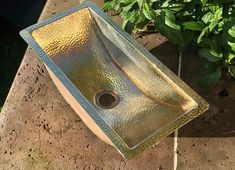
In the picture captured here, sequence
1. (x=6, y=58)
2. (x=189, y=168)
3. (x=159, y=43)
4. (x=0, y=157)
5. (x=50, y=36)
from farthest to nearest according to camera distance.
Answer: (x=6, y=58), (x=159, y=43), (x=50, y=36), (x=0, y=157), (x=189, y=168)

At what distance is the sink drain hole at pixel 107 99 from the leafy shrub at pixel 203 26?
442 millimetres

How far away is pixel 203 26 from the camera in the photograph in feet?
7.88

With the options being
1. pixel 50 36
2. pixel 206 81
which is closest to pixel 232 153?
pixel 206 81

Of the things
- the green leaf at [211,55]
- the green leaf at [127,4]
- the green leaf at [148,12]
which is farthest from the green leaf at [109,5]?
the green leaf at [211,55]

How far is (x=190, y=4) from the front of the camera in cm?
248

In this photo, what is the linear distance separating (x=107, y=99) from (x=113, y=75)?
0.53 feet

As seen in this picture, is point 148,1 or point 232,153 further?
point 148,1

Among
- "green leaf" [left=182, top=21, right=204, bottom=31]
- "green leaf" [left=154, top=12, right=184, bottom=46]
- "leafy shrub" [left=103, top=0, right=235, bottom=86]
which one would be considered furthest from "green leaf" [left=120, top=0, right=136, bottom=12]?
"green leaf" [left=182, top=21, right=204, bottom=31]

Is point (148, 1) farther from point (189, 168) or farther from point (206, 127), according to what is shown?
point (189, 168)

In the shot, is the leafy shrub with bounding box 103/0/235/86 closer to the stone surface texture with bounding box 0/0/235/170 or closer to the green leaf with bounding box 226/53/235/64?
the green leaf with bounding box 226/53/235/64

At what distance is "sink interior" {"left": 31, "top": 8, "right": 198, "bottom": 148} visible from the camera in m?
2.24

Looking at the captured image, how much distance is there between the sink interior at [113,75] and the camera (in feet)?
7.35

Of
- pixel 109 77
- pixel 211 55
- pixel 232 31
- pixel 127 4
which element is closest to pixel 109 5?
pixel 127 4

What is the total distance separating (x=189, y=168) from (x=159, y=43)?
0.90m
